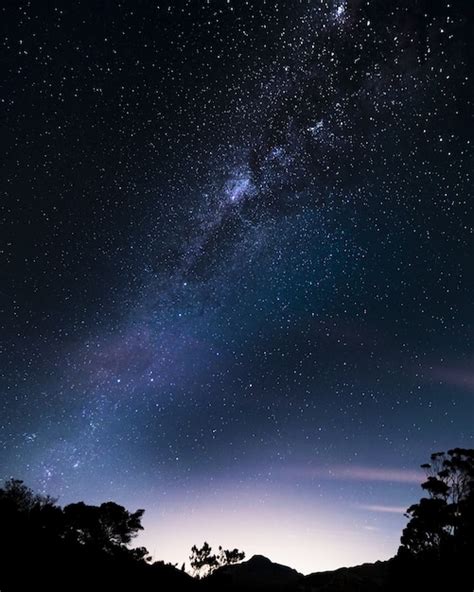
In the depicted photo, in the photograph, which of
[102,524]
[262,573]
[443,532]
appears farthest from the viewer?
[262,573]

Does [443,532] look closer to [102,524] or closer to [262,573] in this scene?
[102,524]

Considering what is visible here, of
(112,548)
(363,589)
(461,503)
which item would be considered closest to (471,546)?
(461,503)

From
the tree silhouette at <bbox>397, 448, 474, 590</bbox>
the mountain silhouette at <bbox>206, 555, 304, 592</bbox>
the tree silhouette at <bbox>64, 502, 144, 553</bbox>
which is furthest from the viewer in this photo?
the mountain silhouette at <bbox>206, 555, 304, 592</bbox>

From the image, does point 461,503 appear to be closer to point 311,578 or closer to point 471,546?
point 471,546

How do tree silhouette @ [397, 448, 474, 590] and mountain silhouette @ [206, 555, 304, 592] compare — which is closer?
tree silhouette @ [397, 448, 474, 590]

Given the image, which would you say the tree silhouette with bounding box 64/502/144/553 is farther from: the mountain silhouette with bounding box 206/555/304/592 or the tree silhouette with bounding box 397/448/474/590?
the mountain silhouette with bounding box 206/555/304/592

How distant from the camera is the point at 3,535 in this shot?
85.8ft

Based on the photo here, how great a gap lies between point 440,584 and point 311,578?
72261 mm

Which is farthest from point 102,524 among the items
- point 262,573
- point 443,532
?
point 262,573

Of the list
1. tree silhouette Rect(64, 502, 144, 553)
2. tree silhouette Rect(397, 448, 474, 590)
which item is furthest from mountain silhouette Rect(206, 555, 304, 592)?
tree silhouette Rect(397, 448, 474, 590)

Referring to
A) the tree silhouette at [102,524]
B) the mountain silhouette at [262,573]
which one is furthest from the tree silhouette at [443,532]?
the mountain silhouette at [262,573]

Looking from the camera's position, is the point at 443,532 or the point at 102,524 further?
the point at 102,524

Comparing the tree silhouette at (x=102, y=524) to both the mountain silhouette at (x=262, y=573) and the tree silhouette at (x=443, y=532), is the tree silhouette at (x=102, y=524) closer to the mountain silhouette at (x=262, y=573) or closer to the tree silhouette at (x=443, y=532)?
the tree silhouette at (x=443, y=532)

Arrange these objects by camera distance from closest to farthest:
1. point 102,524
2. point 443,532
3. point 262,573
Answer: point 443,532
point 102,524
point 262,573
